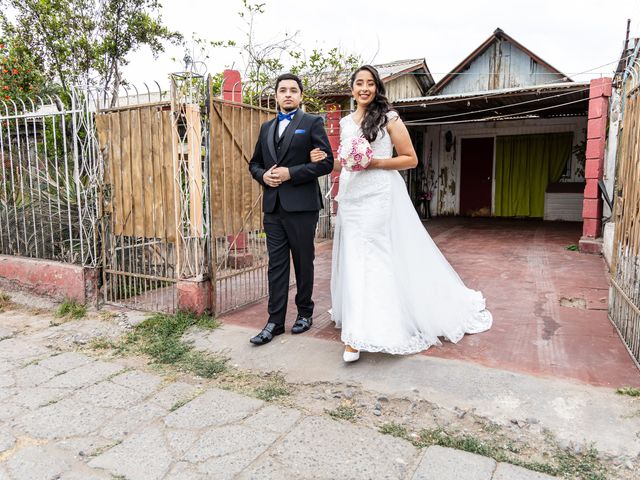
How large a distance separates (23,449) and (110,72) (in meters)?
11.0

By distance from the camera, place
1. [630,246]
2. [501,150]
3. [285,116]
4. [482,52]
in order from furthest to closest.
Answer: [482,52] < [501,150] < [285,116] < [630,246]

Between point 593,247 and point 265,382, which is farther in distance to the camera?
point 593,247

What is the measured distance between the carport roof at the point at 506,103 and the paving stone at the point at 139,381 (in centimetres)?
781

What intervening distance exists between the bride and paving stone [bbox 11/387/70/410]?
5.86ft

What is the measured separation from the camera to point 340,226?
3.51 metres

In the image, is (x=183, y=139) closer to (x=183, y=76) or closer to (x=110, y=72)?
(x=183, y=76)

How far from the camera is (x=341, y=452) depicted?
7.34 feet

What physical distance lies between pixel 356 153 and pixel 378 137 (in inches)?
10.5

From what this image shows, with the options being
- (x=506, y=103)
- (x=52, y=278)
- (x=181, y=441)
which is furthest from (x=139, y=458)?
(x=506, y=103)

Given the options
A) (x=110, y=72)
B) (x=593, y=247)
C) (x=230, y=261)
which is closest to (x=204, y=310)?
(x=230, y=261)

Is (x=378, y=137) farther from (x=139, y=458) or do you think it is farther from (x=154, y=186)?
(x=139, y=458)

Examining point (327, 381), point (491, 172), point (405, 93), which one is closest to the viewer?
point (327, 381)

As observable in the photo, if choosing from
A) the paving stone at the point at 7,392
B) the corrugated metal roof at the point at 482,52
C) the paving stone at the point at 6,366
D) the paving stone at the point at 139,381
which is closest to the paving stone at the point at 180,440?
the paving stone at the point at 139,381

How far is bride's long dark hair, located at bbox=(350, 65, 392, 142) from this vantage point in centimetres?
324
